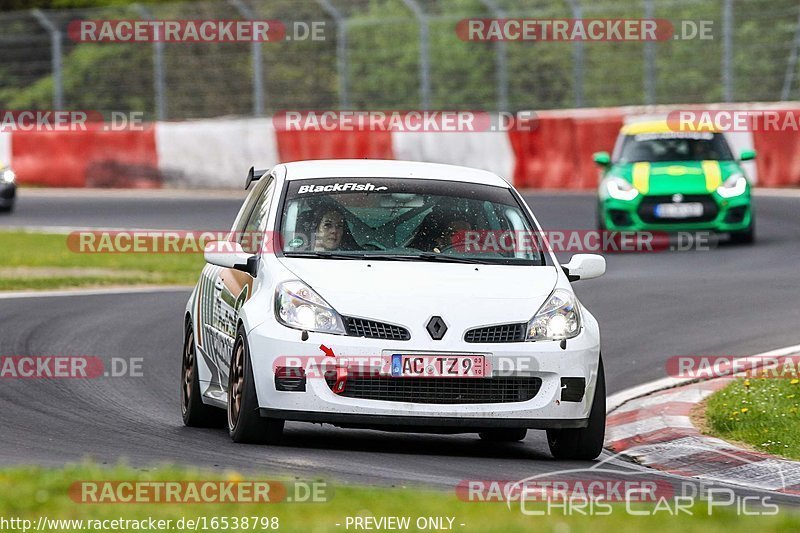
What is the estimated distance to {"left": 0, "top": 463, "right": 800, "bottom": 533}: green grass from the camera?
5820mm

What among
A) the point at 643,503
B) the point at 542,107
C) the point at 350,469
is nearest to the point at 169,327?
the point at 350,469

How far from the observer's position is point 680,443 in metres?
9.49

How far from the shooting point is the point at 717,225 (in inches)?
792

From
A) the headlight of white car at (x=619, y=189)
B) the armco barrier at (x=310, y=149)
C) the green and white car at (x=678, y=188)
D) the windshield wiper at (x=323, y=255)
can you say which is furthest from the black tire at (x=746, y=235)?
the windshield wiper at (x=323, y=255)

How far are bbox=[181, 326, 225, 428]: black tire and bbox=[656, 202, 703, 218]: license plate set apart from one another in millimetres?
10983

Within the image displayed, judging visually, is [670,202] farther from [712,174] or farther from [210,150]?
[210,150]

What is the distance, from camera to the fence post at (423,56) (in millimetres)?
29531

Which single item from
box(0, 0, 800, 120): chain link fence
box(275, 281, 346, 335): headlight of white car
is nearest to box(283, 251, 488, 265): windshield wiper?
box(275, 281, 346, 335): headlight of white car

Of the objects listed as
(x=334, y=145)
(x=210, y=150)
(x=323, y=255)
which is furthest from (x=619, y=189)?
(x=210, y=150)

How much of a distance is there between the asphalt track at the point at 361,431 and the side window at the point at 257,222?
3.42 ft

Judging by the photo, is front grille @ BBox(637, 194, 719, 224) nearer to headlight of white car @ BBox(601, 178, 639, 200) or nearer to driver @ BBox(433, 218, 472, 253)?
headlight of white car @ BBox(601, 178, 639, 200)

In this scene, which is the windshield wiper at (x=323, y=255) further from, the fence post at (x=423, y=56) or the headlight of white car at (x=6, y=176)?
the fence post at (x=423, y=56)

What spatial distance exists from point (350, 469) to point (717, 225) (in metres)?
13.2

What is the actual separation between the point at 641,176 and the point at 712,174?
0.84 metres
